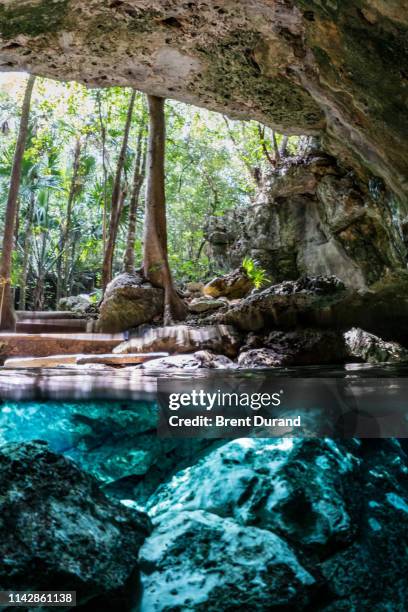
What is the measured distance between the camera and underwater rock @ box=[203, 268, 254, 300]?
14078 mm

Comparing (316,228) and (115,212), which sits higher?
(115,212)

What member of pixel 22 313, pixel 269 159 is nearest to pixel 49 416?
pixel 22 313

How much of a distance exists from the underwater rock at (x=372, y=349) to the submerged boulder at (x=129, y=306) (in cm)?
454

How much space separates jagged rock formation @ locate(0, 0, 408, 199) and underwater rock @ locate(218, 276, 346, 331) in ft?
10.1

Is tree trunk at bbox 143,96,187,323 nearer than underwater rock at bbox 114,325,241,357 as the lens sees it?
No

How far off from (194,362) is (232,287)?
6672mm

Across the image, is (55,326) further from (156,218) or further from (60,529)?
(60,529)

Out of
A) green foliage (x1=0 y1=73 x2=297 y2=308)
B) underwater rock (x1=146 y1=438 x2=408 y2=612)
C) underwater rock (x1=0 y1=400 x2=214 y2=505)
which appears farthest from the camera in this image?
green foliage (x1=0 y1=73 x2=297 y2=308)

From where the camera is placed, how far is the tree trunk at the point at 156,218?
11.7 m

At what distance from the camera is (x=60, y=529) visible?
2.11m

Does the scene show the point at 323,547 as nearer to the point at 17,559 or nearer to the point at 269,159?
the point at 17,559

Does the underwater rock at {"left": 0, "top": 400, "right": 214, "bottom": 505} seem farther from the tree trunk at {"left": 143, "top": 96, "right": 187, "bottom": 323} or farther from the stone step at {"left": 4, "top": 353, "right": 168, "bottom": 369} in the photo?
the tree trunk at {"left": 143, "top": 96, "right": 187, "bottom": 323}

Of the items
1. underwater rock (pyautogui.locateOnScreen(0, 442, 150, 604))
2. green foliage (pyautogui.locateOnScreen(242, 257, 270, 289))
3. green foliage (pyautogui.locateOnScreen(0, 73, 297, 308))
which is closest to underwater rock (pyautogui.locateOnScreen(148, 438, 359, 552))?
underwater rock (pyautogui.locateOnScreen(0, 442, 150, 604))

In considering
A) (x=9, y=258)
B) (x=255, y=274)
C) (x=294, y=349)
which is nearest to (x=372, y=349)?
(x=294, y=349)
